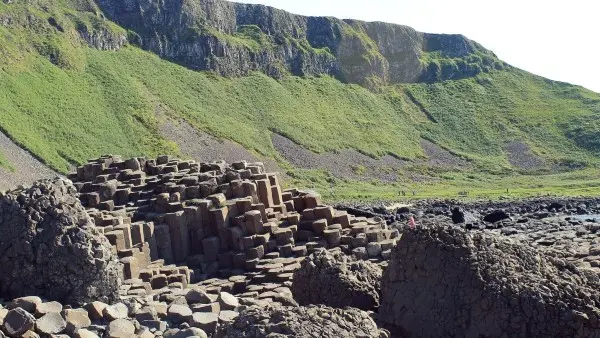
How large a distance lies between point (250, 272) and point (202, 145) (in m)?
72.8

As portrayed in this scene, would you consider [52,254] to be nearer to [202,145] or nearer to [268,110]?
[202,145]

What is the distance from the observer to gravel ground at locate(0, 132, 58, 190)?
59.5 meters

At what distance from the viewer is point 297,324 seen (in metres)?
8.42

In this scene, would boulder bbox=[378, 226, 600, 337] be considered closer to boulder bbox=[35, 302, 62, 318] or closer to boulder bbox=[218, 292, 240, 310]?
boulder bbox=[218, 292, 240, 310]

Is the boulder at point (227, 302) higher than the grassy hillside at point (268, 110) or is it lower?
lower

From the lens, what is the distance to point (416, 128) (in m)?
138

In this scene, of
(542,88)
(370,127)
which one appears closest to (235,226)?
(370,127)

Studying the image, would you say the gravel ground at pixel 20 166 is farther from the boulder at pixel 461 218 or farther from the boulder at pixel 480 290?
the boulder at pixel 480 290

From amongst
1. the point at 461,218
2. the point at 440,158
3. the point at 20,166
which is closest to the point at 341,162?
the point at 440,158

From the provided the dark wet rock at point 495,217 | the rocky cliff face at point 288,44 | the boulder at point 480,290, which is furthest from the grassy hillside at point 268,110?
the boulder at point 480,290

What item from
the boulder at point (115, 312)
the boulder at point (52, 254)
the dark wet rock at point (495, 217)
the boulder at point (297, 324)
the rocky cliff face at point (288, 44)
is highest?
the rocky cliff face at point (288, 44)

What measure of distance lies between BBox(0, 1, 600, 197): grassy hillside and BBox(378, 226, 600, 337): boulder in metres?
64.2

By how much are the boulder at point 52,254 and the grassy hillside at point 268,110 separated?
59.5 metres

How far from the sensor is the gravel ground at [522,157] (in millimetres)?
122125
